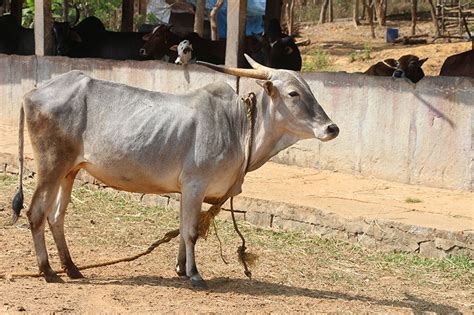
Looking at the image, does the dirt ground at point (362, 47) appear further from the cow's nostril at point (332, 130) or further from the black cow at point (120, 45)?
the cow's nostril at point (332, 130)

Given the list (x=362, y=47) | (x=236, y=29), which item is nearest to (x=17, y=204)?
(x=236, y=29)

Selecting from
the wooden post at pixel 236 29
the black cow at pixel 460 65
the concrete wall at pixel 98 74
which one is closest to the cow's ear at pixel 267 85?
the concrete wall at pixel 98 74

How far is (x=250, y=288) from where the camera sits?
21.9 feet

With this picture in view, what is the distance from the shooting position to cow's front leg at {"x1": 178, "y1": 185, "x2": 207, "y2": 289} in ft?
21.1

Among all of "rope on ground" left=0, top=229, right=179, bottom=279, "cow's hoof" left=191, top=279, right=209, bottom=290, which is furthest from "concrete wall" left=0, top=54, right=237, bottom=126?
"cow's hoof" left=191, top=279, right=209, bottom=290

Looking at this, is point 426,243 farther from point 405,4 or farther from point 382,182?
point 405,4

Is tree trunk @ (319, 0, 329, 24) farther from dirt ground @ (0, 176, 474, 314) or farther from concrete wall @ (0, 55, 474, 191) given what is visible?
dirt ground @ (0, 176, 474, 314)

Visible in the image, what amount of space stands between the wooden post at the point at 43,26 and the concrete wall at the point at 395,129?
10.6 feet

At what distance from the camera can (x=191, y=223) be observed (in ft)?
21.4

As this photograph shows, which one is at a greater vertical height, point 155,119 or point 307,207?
point 155,119

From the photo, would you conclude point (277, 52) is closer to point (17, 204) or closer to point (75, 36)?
point (75, 36)

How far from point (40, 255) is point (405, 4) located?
3122 centimetres

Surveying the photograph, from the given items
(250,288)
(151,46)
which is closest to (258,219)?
(250,288)

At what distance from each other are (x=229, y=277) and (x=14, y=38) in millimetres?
13804
